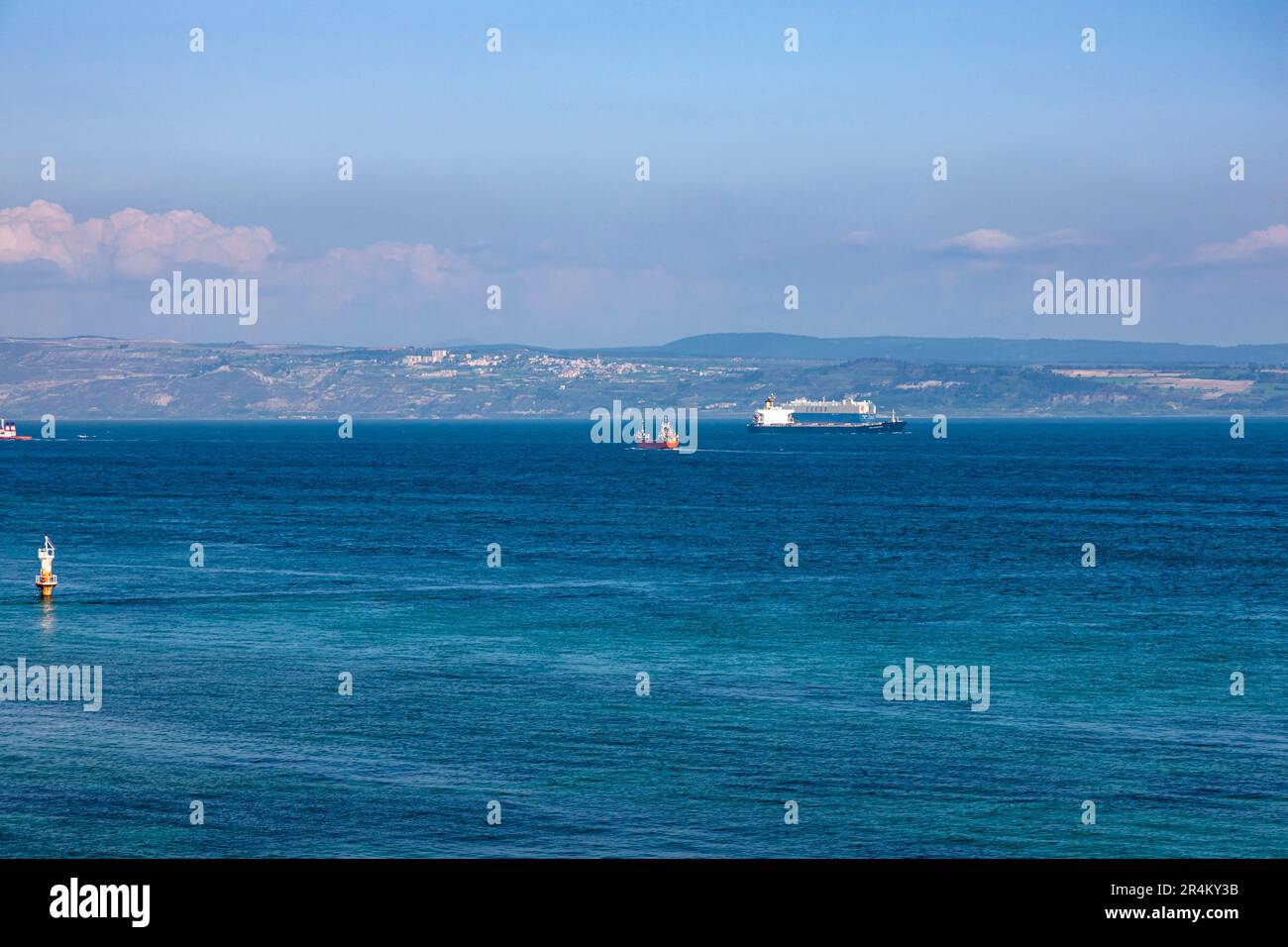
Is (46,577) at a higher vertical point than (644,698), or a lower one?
higher

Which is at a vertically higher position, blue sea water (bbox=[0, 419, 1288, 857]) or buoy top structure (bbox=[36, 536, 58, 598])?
buoy top structure (bbox=[36, 536, 58, 598])

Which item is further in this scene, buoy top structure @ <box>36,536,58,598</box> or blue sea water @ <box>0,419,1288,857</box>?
buoy top structure @ <box>36,536,58,598</box>

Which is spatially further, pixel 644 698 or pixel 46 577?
pixel 46 577

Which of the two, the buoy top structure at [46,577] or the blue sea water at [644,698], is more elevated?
the buoy top structure at [46,577]

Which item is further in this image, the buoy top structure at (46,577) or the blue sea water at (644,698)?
the buoy top structure at (46,577)

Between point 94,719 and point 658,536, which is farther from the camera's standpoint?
point 658,536
